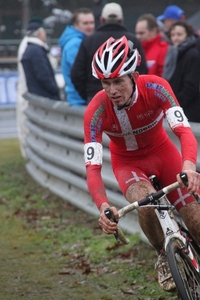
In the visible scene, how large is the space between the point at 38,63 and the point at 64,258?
4808 millimetres

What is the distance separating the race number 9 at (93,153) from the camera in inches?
216

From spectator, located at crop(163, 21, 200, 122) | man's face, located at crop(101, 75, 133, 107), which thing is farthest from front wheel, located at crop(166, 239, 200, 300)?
spectator, located at crop(163, 21, 200, 122)

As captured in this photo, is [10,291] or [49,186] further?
[49,186]

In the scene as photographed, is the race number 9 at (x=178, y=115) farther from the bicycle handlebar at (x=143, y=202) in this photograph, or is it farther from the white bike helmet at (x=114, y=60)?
the bicycle handlebar at (x=143, y=202)

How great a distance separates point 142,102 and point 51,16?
35.5 meters

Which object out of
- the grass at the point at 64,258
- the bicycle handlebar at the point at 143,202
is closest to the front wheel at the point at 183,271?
the bicycle handlebar at the point at 143,202

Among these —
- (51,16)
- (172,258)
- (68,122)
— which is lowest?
(51,16)

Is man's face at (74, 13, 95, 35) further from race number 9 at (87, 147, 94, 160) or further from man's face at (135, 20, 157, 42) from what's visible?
race number 9 at (87, 147, 94, 160)

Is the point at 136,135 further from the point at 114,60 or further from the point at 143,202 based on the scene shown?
the point at 143,202

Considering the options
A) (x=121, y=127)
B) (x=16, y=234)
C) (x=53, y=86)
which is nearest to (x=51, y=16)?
(x=53, y=86)

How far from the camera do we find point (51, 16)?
4044 cm

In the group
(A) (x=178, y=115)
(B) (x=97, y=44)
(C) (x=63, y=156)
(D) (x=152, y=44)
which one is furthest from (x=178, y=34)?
(A) (x=178, y=115)

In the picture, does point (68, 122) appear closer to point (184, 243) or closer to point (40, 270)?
point (40, 270)

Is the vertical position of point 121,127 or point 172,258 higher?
point 121,127
